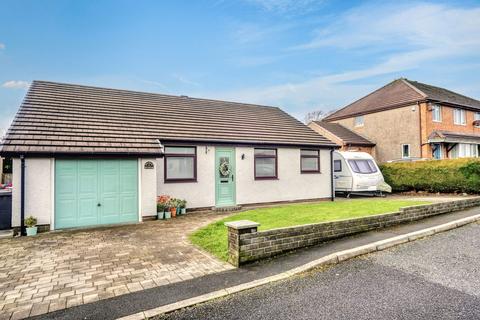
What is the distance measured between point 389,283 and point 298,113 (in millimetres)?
55217

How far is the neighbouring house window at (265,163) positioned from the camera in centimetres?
1365

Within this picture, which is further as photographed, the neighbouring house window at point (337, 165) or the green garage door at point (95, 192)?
the neighbouring house window at point (337, 165)

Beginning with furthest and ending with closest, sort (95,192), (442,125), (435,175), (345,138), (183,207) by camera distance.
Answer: (345,138) → (442,125) → (435,175) → (183,207) → (95,192)

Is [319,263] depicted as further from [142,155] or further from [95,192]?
[95,192]

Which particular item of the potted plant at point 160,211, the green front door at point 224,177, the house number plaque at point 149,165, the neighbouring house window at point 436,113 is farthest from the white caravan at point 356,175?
the house number plaque at point 149,165

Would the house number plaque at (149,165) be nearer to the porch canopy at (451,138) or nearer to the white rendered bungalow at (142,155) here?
the white rendered bungalow at (142,155)

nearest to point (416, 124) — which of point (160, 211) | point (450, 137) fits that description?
point (450, 137)

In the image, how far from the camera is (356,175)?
1608cm

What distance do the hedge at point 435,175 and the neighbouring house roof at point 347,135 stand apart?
235 inches

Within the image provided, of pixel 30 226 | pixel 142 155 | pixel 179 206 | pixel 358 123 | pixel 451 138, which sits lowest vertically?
pixel 30 226

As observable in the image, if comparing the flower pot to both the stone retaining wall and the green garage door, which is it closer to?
the green garage door

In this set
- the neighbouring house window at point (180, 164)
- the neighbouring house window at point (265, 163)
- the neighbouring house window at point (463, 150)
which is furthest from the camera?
the neighbouring house window at point (463, 150)

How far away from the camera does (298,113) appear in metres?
57.7

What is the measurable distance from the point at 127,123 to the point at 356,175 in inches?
483
